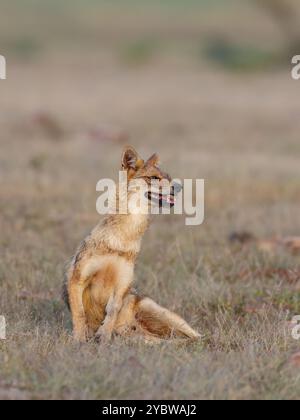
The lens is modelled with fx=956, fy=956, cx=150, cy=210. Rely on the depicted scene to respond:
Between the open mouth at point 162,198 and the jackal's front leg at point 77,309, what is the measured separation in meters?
0.82

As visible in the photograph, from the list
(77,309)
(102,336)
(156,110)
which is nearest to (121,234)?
(77,309)

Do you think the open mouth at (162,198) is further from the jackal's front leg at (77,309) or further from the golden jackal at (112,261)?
the jackal's front leg at (77,309)

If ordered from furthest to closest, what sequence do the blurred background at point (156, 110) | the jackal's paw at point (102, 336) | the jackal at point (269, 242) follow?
the blurred background at point (156, 110)
the jackal at point (269, 242)
the jackal's paw at point (102, 336)

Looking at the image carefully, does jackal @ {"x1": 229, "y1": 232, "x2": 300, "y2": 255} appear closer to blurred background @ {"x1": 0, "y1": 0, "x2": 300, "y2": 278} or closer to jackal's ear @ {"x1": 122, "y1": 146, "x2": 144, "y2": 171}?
blurred background @ {"x1": 0, "y1": 0, "x2": 300, "y2": 278}

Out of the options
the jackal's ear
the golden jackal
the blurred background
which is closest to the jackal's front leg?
the golden jackal

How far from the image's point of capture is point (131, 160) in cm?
693

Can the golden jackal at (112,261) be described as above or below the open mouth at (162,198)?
below

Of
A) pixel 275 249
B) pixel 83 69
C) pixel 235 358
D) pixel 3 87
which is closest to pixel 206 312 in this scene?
pixel 235 358

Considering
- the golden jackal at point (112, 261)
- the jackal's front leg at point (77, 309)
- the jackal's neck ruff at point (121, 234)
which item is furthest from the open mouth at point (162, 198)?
the jackal's front leg at point (77, 309)

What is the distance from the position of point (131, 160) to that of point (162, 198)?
14.8 inches

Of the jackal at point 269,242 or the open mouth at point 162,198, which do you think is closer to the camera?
the open mouth at point 162,198

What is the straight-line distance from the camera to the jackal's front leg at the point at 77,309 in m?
6.84

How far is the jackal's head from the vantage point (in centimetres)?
680
